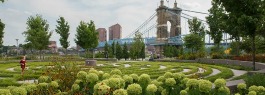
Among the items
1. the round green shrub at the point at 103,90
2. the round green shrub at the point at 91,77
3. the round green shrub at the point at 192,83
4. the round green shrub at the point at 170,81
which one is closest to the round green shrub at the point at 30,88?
the round green shrub at the point at 91,77

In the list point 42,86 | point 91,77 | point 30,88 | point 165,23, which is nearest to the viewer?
point 30,88

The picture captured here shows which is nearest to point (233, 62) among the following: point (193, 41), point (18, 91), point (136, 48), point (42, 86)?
point (193, 41)

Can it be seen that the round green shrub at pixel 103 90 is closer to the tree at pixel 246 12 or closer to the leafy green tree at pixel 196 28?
the tree at pixel 246 12

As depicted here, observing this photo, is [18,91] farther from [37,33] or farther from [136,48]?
[136,48]

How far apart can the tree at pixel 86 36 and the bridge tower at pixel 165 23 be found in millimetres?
33858

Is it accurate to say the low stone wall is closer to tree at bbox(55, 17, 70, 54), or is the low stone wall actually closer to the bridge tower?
tree at bbox(55, 17, 70, 54)

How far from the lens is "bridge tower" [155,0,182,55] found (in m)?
89.7

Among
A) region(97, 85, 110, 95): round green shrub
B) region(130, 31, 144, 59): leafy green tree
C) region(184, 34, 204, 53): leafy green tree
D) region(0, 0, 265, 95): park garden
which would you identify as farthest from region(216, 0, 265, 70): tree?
region(130, 31, 144, 59): leafy green tree

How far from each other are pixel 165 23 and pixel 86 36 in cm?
4300

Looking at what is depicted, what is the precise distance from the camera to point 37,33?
5178 centimetres

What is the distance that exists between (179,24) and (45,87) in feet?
308

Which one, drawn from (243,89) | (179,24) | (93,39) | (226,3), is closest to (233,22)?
(226,3)

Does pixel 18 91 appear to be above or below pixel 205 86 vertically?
below

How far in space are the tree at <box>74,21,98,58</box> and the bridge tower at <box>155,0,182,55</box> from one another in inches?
1333
